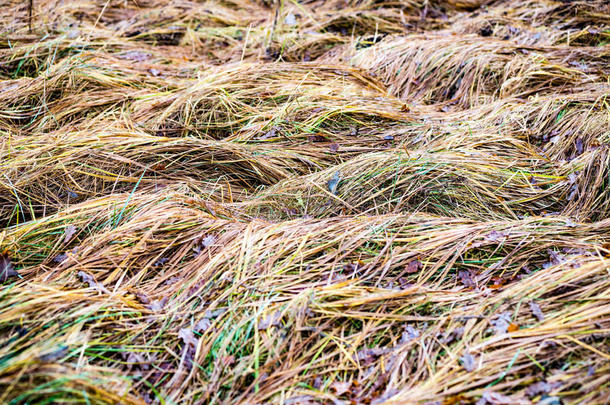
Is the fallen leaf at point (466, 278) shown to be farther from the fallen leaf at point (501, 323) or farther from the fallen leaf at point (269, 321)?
the fallen leaf at point (269, 321)

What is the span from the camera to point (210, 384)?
1726 millimetres

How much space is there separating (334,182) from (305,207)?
0.23 metres

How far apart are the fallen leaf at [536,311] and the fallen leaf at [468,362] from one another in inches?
13.0

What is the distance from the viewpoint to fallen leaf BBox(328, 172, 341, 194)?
8.84ft

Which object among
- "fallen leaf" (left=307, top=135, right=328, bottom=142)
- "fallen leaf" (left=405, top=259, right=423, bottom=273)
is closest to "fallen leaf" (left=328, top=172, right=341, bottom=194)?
"fallen leaf" (left=307, top=135, right=328, bottom=142)

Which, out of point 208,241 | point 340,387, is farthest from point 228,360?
point 208,241

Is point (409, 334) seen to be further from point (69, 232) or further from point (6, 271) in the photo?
point (6, 271)

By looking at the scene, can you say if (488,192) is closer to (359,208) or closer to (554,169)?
(554,169)

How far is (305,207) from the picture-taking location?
8.73 feet

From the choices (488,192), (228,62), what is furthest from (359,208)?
(228,62)

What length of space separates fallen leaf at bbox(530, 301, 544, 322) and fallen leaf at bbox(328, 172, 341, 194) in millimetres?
1188

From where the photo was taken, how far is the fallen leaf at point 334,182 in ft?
8.84

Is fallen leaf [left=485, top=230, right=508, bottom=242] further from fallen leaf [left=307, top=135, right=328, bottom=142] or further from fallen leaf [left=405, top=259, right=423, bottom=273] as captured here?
fallen leaf [left=307, top=135, right=328, bottom=142]

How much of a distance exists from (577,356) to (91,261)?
2.03 m
